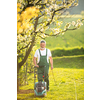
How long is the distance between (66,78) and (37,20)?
138 centimetres

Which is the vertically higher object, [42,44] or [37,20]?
[37,20]

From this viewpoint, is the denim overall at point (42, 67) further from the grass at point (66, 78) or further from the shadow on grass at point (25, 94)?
the shadow on grass at point (25, 94)

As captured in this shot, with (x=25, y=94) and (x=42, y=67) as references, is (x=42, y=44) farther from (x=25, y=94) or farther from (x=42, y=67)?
(x=25, y=94)

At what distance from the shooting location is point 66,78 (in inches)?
112

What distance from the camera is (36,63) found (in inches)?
111

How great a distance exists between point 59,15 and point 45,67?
113cm

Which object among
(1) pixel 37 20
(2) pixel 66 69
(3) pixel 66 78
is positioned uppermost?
(1) pixel 37 20

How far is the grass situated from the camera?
9.16 feet

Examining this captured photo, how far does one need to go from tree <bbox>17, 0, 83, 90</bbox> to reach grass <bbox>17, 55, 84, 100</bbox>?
591mm

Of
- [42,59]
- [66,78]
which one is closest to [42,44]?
[42,59]

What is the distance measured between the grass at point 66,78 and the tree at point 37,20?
0.59 meters
